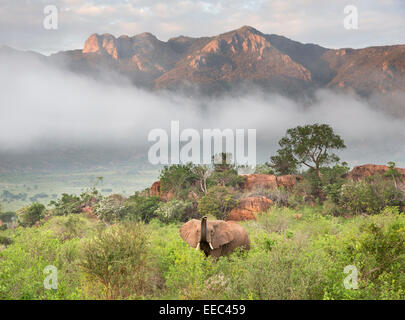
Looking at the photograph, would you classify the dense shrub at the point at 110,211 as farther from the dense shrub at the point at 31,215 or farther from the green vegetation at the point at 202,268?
the green vegetation at the point at 202,268

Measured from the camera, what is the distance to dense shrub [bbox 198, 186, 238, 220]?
3061cm

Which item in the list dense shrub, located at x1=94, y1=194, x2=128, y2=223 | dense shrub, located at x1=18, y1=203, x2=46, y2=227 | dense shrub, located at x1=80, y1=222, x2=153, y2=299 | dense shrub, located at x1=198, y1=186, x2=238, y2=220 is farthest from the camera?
dense shrub, located at x1=18, y1=203, x2=46, y2=227

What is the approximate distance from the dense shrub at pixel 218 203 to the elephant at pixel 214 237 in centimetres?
1469

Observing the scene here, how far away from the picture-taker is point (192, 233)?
14.6 meters

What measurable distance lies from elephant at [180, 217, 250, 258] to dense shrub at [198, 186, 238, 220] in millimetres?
14691

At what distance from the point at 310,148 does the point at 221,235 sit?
3091 cm

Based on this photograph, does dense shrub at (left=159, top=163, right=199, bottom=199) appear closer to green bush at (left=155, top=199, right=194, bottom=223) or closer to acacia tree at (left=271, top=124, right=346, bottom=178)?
green bush at (left=155, top=199, right=194, bottom=223)

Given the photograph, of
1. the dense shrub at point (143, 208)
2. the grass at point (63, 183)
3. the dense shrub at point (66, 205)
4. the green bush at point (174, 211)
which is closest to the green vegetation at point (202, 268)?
the green bush at point (174, 211)

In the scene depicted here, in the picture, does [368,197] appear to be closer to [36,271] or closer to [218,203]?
[218,203]

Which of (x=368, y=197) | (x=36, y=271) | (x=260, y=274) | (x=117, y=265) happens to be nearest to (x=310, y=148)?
(x=368, y=197)

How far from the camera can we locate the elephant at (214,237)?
43.0 ft

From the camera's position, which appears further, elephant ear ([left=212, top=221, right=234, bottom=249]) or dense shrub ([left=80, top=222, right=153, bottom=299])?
elephant ear ([left=212, top=221, right=234, bottom=249])

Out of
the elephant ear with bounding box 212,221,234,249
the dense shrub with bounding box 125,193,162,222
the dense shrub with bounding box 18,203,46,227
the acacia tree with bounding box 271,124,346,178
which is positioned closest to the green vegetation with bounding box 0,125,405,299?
the elephant ear with bounding box 212,221,234,249
